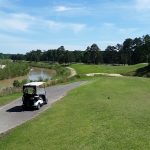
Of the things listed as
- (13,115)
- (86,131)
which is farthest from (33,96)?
(86,131)

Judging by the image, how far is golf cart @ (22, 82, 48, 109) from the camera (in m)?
27.8

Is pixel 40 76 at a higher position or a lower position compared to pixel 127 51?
lower

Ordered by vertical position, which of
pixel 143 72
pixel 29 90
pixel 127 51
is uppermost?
pixel 127 51

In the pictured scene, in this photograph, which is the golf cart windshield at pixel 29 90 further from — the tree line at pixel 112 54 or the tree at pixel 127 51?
the tree at pixel 127 51

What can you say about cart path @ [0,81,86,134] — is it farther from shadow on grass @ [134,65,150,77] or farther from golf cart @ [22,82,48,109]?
shadow on grass @ [134,65,150,77]

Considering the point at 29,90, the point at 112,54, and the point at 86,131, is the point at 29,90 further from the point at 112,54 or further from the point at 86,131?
the point at 112,54

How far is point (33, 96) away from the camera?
93.5 ft

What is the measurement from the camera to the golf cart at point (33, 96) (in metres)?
27.8

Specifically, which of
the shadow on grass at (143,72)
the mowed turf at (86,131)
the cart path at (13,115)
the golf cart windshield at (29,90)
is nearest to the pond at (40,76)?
the shadow on grass at (143,72)

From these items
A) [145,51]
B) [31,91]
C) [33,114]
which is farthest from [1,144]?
[145,51]

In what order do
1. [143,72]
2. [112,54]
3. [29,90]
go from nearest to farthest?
[29,90]
[143,72]
[112,54]

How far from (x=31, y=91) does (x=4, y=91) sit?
13276mm

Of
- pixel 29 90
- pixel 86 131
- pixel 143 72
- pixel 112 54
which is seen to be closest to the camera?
pixel 86 131

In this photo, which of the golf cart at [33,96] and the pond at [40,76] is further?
the pond at [40,76]
